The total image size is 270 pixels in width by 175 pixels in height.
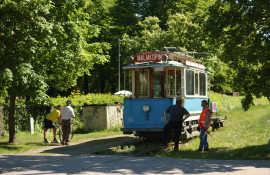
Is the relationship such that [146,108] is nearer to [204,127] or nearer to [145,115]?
[145,115]

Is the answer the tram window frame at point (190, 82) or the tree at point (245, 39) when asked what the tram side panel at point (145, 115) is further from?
the tree at point (245, 39)

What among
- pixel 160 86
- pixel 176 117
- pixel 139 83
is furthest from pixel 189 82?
pixel 176 117

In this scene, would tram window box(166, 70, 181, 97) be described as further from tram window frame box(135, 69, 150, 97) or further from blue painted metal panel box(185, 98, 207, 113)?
tram window frame box(135, 69, 150, 97)

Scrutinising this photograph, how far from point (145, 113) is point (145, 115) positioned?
0.08 m

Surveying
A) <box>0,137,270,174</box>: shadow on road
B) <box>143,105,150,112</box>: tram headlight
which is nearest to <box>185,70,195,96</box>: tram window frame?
<box>143,105,150,112</box>: tram headlight

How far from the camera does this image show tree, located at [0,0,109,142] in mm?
14578

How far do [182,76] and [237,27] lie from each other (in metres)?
3.27

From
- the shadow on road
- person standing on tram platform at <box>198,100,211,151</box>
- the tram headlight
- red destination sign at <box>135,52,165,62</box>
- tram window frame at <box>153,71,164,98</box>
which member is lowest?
the shadow on road

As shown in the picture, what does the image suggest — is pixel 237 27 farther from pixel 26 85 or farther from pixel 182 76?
pixel 26 85

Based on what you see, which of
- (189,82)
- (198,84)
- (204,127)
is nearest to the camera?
(204,127)

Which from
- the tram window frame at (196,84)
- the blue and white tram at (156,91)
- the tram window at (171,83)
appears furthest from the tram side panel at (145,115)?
the tram window frame at (196,84)

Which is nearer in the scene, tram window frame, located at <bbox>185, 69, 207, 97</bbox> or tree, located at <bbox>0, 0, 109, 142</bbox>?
tree, located at <bbox>0, 0, 109, 142</bbox>

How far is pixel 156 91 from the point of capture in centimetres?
1638

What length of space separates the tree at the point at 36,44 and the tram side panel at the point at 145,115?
136 inches
